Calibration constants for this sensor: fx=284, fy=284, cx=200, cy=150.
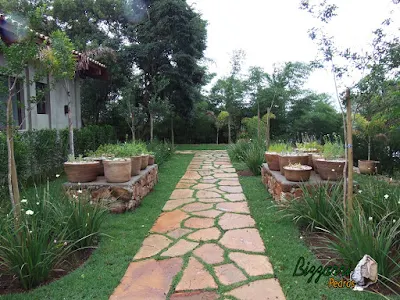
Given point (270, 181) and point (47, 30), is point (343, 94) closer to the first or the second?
point (270, 181)

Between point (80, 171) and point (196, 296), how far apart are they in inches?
99.6

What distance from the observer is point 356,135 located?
760 cm

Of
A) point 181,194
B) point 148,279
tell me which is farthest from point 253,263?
point 181,194

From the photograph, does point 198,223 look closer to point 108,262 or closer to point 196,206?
point 196,206

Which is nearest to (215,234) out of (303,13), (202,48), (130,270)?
(130,270)

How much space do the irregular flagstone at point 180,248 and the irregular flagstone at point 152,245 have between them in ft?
0.28

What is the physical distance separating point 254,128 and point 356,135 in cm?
448

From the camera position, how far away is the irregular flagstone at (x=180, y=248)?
2.52 meters

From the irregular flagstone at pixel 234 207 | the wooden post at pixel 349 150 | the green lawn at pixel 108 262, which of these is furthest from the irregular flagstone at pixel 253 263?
the irregular flagstone at pixel 234 207

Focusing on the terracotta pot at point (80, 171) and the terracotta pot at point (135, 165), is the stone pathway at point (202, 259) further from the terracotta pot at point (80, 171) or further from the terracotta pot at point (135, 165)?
the terracotta pot at point (80, 171)

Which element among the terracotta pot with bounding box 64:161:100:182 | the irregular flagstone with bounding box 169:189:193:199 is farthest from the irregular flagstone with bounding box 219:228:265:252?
the terracotta pot with bounding box 64:161:100:182

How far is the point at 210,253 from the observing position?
2.51m

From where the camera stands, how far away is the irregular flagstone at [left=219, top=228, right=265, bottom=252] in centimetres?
262

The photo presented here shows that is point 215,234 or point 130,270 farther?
point 215,234
